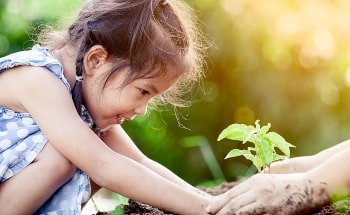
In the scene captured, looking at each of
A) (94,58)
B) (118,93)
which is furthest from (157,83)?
(94,58)

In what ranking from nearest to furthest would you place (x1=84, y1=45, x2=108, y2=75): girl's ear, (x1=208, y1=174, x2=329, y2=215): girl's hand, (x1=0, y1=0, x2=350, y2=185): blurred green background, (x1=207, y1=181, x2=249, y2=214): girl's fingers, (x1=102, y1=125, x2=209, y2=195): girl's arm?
1. (x1=208, y1=174, x2=329, y2=215): girl's hand
2. (x1=207, y1=181, x2=249, y2=214): girl's fingers
3. (x1=84, y1=45, x2=108, y2=75): girl's ear
4. (x1=102, y1=125, x2=209, y2=195): girl's arm
5. (x1=0, y1=0, x2=350, y2=185): blurred green background

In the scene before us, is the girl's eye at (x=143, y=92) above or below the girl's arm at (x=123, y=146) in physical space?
above

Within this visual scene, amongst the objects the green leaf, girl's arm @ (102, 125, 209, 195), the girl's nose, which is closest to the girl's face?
the girl's nose

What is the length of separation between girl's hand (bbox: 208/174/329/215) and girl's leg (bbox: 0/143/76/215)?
1.97ft

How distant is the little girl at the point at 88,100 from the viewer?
253cm

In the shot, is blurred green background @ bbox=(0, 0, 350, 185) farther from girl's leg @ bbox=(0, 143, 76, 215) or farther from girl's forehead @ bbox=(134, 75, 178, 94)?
girl's leg @ bbox=(0, 143, 76, 215)

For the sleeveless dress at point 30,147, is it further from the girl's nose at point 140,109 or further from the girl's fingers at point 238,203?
the girl's fingers at point 238,203

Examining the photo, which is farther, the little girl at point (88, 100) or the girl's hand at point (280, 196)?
the little girl at point (88, 100)

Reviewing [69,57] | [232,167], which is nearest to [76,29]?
[69,57]

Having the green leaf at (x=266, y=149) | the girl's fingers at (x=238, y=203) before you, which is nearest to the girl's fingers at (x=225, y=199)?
the girl's fingers at (x=238, y=203)

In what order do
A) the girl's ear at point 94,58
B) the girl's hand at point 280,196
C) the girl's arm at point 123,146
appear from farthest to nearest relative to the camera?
1. the girl's arm at point 123,146
2. the girl's ear at point 94,58
3. the girl's hand at point 280,196

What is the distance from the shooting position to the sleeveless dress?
8.53ft

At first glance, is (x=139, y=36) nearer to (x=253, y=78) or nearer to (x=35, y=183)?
(x=35, y=183)

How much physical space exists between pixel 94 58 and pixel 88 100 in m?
0.15
